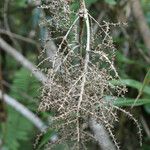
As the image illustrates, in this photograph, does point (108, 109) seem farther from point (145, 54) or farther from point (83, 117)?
point (145, 54)

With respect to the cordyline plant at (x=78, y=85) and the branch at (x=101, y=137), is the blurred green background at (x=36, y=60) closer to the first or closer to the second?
the branch at (x=101, y=137)

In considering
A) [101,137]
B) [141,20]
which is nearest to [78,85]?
[101,137]

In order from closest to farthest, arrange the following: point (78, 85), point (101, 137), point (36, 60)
A: point (78, 85) → point (101, 137) → point (36, 60)

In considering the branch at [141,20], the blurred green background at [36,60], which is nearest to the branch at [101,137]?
the blurred green background at [36,60]

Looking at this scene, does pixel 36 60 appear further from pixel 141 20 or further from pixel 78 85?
pixel 78 85

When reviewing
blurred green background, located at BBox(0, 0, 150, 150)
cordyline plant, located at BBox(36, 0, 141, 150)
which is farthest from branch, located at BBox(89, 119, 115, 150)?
blurred green background, located at BBox(0, 0, 150, 150)

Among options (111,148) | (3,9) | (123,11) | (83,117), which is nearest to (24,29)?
(3,9)

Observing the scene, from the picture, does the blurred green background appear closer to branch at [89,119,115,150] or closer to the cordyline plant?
branch at [89,119,115,150]

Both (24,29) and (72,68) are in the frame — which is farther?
(24,29)
